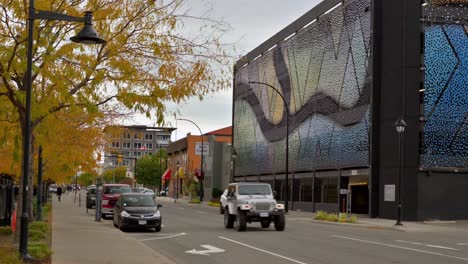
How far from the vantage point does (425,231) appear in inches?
1210

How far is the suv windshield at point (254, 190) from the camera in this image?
26438 millimetres

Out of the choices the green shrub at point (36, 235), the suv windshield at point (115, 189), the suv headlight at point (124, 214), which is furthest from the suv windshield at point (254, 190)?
the suv windshield at point (115, 189)

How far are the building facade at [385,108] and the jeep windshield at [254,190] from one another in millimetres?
9762

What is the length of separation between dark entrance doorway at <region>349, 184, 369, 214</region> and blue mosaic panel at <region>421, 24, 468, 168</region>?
7836 millimetres

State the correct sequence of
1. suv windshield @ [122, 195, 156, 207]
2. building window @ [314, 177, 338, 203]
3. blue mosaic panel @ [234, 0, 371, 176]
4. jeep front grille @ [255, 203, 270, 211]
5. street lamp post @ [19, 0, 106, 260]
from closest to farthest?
street lamp post @ [19, 0, 106, 260]
jeep front grille @ [255, 203, 270, 211]
suv windshield @ [122, 195, 156, 207]
blue mosaic panel @ [234, 0, 371, 176]
building window @ [314, 177, 338, 203]

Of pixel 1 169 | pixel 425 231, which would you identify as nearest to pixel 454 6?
pixel 425 231

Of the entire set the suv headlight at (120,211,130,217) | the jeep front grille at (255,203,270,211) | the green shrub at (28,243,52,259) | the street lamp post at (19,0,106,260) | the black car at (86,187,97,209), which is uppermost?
the street lamp post at (19,0,106,260)

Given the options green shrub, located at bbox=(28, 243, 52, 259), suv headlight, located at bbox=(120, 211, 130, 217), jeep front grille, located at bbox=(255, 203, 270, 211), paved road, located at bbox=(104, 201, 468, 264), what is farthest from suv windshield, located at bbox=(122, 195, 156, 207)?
green shrub, located at bbox=(28, 243, 52, 259)

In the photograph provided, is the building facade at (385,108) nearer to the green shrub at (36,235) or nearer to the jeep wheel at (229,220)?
the jeep wheel at (229,220)

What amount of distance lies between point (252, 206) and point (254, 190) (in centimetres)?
146

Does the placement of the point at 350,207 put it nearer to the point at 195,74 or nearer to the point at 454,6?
the point at 454,6

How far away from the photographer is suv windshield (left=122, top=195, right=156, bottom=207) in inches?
1024

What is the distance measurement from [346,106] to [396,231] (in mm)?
17992

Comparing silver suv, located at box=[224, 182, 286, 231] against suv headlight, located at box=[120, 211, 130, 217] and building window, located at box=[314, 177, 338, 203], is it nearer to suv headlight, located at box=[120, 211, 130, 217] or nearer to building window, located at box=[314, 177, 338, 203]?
suv headlight, located at box=[120, 211, 130, 217]
